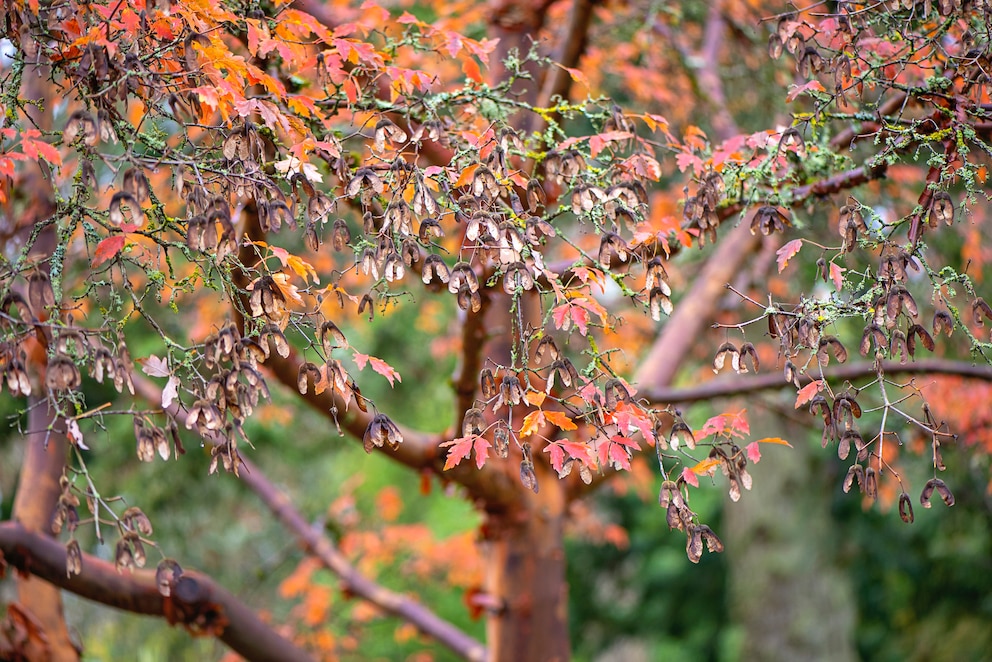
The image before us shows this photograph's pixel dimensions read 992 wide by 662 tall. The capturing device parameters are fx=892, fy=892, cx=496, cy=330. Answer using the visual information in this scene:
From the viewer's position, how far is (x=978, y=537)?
26.2ft

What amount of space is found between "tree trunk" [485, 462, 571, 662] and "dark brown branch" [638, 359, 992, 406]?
639 mm

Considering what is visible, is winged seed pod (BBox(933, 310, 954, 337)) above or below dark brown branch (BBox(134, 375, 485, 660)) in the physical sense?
below

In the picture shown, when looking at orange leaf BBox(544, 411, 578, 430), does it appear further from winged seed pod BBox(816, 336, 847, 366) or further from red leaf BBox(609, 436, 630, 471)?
winged seed pod BBox(816, 336, 847, 366)

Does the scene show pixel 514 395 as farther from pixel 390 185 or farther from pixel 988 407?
pixel 988 407

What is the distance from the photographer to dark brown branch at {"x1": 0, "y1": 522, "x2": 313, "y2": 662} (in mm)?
2873

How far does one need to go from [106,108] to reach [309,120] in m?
0.63

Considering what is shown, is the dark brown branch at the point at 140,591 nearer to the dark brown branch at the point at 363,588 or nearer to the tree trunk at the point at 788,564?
the dark brown branch at the point at 363,588

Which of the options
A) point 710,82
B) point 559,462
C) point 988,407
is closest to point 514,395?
point 559,462

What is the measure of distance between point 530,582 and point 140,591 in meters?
1.66

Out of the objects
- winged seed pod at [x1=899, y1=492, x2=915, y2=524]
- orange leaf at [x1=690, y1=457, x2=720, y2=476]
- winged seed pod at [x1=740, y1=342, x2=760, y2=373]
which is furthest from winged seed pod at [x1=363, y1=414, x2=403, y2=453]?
winged seed pod at [x1=899, y1=492, x2=915, y2=524]

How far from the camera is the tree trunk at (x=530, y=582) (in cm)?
390

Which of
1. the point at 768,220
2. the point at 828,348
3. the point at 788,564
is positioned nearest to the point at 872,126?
the point at 768,220

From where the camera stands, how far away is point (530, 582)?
12.9 ft

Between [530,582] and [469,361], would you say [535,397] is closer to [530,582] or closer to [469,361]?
[469,361]
